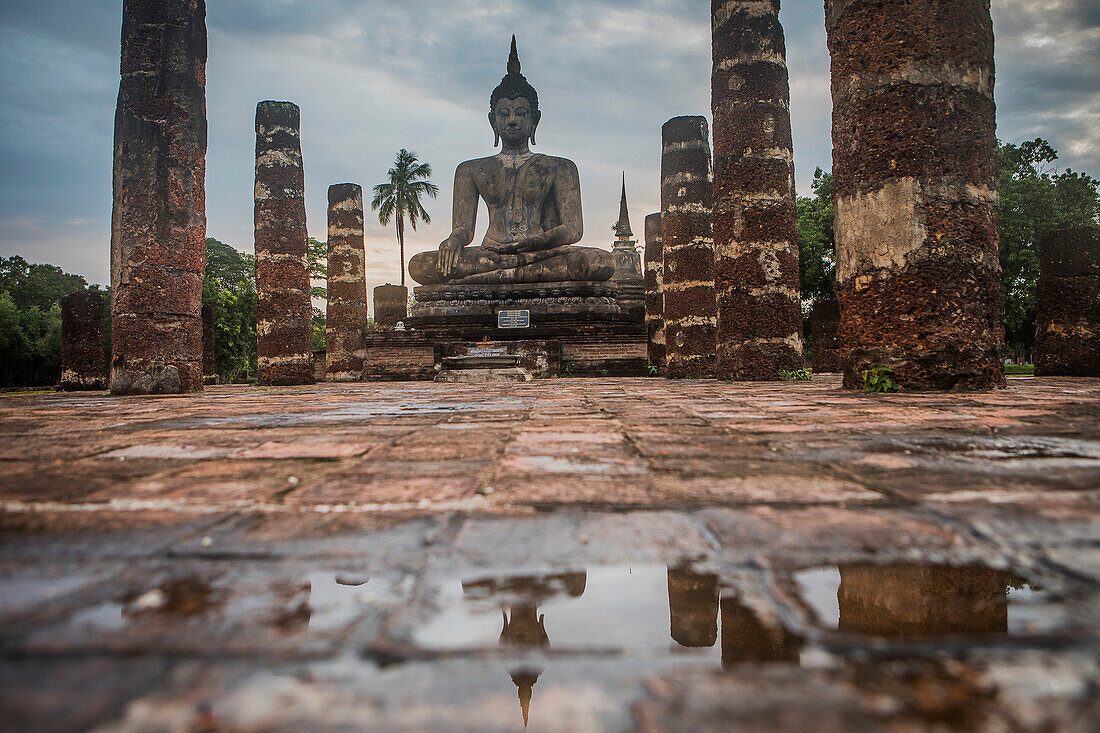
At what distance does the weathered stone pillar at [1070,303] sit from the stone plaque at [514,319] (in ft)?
22.8

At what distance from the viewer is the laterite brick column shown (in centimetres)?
685

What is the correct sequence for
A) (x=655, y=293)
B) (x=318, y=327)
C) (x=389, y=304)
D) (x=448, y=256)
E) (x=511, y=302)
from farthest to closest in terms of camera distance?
(x=318, y=327) < (x=389, y=304) < (x=655, y=293) < (x=448, y=256) < (x=511, y=302)

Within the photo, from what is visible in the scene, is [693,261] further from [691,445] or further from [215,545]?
[215,545]

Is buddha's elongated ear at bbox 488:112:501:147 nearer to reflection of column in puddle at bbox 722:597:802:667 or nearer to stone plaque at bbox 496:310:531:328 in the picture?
stone plaque at bbox 496:310:531:328

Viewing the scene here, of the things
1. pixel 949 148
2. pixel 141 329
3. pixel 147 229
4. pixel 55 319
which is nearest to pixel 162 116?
pixel 147 229

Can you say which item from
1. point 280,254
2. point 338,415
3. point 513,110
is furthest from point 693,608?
point 513,110

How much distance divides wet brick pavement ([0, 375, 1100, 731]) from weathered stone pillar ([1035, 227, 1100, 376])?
302 inches

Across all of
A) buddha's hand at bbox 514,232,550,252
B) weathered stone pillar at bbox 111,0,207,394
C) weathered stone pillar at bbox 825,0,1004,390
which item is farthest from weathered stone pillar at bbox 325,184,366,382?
weathered stone pillar at bbox 825,0,1004,390

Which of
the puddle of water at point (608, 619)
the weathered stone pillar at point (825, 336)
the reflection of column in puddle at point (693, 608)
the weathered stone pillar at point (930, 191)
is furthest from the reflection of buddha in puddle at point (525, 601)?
the weathered stone pillar at point (825, 336)

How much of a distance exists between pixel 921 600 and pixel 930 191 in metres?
4.15

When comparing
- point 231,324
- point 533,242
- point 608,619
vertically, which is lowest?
point 608,619

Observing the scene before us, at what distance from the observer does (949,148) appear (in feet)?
13.4

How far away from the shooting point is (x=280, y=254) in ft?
30.2

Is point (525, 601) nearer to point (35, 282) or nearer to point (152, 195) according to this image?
point (152, 195)
